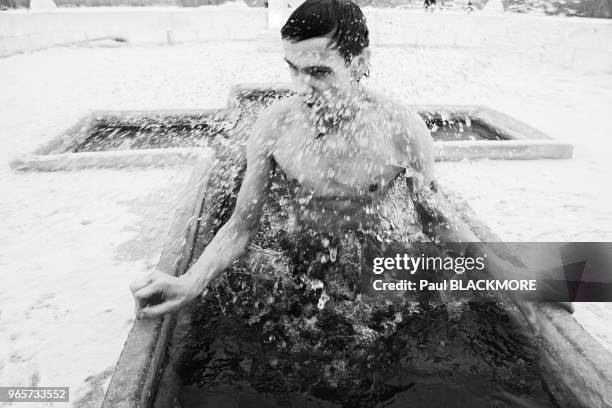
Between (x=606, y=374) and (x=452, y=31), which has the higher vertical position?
(x=452, y=31)

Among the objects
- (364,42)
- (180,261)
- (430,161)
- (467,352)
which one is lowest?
(467,352)

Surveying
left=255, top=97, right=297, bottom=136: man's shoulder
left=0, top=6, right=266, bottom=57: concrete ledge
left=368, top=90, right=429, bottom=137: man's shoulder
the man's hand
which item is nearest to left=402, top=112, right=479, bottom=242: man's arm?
left=368, top=90, right=429, bottom=137: man's shoulder

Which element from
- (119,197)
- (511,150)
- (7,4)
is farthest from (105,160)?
(7,4)

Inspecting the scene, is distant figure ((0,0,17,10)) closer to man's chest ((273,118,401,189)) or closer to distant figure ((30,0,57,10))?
distant figure ((30,0,57,10))

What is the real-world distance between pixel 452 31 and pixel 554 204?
10.1 meters

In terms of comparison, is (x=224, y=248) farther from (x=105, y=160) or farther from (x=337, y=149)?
(x=105, y=160)

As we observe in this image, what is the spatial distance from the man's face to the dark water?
80cm

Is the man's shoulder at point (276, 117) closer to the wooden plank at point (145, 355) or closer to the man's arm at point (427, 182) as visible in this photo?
the man's arm at point (427, 182)

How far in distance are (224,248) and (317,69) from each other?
910mm

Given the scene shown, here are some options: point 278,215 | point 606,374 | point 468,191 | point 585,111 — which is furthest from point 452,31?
point 606,374

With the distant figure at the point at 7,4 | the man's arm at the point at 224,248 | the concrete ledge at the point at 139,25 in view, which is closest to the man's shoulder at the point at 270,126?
the man's arm at the point at 224,248

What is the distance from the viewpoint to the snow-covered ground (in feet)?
6.89

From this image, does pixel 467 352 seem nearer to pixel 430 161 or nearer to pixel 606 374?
pixel 606 374

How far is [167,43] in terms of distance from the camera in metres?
12.0
